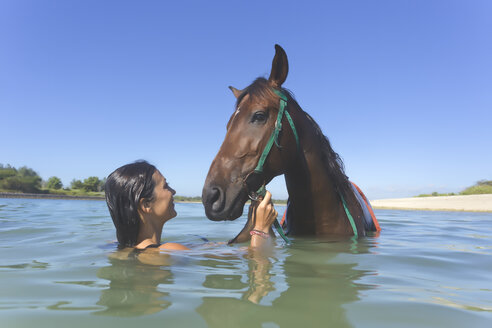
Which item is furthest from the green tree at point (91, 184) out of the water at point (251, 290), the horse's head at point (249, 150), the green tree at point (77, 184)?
the horse's head at point (249, 150)

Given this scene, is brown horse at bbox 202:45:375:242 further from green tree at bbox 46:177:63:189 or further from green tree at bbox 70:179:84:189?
green tree at bbox 70:179:84:189

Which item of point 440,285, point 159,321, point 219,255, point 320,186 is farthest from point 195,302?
point 320,186

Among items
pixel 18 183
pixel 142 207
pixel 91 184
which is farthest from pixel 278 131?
pixel 91 184

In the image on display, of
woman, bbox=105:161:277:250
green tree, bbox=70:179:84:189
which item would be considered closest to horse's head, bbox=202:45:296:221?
woman, bbox=105:161:277:250

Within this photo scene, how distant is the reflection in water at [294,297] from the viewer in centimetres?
118

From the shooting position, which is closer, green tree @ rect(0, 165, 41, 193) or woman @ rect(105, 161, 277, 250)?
woman @ rect(105, 161, 277, 250)

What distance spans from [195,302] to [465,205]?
24594 mm

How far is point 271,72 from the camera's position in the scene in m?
3.02

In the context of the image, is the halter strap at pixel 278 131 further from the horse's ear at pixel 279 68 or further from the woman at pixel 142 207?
the woman at pixel 142 207

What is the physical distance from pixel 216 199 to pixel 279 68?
4.74 feet

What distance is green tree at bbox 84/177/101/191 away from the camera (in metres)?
72.1

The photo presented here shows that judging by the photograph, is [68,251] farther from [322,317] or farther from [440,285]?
[440,285]

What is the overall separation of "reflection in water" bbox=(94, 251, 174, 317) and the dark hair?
1.54ft

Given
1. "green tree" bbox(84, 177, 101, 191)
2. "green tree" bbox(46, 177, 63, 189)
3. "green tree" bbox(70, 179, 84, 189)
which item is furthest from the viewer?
"green tree" bbox(70, 179, 84, 189)
